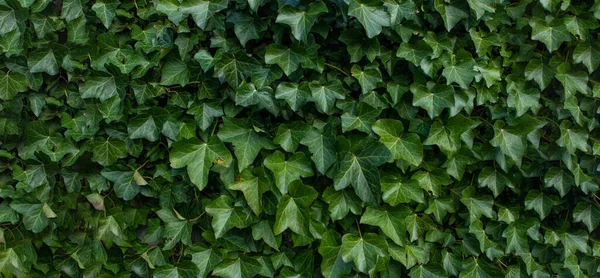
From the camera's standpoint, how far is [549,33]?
236 cm

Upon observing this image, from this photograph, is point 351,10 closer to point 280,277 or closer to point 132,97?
point 132,97

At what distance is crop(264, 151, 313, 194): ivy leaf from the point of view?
2.21 metres

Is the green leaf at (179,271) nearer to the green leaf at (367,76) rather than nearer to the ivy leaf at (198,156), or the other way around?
the ivy leaf at (198,156)

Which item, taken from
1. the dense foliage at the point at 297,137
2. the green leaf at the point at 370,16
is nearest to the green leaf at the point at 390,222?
the dense foliage at the point at 297,137

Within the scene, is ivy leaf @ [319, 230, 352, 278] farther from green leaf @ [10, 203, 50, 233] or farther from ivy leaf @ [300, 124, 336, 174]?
green leaf @ [10, 203, 50, 233]

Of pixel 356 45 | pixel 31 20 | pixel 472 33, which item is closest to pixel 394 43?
pixel 356 45

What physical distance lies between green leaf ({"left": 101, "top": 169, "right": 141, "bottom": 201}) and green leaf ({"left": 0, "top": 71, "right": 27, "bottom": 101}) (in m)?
0.53

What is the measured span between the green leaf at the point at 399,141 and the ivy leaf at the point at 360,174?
0.08m

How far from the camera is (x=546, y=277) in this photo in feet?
8.23

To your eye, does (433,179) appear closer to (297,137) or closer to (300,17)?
(297,137)

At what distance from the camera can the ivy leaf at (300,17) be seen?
2.11 meters

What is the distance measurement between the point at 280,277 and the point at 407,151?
0.76 metres

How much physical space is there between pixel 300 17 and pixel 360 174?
670 mm

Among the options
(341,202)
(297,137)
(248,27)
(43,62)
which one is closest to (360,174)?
(341,202)
